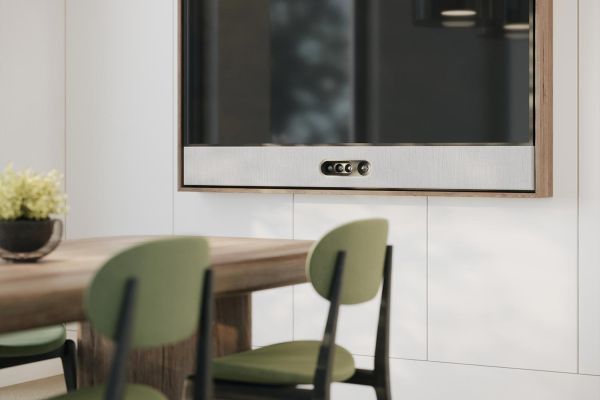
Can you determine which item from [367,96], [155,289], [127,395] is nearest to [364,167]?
[367,96]

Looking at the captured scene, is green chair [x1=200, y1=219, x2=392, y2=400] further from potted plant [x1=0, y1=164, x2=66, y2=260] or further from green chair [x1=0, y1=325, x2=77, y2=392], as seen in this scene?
green chair [x1=0, y1=325, x2=77, y2=392]

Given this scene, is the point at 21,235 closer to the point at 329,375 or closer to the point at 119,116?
the point at 329,375

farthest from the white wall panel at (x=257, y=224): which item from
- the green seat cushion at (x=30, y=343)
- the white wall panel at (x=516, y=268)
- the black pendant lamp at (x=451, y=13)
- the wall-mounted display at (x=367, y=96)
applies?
the green seat cushion at (x=30, y=343)

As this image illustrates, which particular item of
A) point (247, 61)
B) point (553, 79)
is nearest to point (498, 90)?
point (553, 79)

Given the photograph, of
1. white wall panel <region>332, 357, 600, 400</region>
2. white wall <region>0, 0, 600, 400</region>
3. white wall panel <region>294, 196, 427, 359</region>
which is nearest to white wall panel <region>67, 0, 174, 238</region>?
white wall <region>0, 0, 600, 400</region>

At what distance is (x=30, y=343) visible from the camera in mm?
3316

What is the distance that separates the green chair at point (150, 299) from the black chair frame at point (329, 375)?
1.18 ft

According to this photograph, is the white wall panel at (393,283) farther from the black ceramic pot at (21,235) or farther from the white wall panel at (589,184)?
the black ceramic pot at (21,235)

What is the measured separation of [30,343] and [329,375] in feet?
3.95

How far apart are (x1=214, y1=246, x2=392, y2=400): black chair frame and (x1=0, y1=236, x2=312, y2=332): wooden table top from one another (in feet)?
0.78

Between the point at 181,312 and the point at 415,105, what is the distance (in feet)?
7.75

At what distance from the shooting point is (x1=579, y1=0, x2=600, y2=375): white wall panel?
397 centimetres

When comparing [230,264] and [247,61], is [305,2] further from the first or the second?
[230,264]

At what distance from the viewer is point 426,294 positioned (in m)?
4.35
